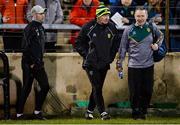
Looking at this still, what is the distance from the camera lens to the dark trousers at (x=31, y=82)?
1328 cm

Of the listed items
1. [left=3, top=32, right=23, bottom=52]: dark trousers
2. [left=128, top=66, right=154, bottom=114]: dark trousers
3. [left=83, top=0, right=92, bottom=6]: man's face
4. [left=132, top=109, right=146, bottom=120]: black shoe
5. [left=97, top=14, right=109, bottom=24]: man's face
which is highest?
[left=83, top=0, right=92, bottom=6]: man's face

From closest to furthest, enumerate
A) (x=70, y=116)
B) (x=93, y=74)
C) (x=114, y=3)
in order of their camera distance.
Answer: (x=93, y=74) < (x=70, y=116) < (x=114, y=3)

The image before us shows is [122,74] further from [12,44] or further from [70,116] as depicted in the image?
[12,44]

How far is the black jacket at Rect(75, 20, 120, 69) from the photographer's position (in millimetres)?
13016

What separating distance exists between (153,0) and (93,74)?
113 inches

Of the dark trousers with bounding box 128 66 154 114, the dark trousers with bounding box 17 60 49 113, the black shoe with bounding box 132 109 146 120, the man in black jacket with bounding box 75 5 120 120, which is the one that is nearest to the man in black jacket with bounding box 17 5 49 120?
the dark trousers with bounding box 17 60 49 113

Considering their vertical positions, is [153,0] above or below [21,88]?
above

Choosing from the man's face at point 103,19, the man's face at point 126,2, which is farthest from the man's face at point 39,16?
the man's face at point 126,2

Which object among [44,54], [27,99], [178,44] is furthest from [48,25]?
[178,44]

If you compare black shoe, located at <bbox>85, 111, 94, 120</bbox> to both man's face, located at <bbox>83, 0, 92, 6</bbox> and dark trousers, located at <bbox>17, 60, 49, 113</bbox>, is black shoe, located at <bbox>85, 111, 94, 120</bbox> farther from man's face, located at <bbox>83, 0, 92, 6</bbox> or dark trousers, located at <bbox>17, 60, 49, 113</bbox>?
man's face, located at <bbox>83, 0, 92, 6</bbox>

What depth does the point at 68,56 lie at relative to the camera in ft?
46.5

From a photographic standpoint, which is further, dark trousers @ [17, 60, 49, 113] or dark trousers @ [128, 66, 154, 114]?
dark trousers @ [17, 60, 49, 113]

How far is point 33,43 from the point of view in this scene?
13.1 meters

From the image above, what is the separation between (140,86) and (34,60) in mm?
1964
